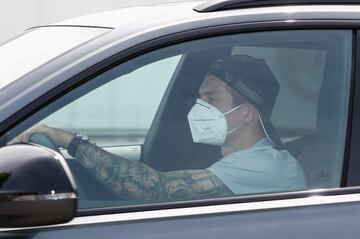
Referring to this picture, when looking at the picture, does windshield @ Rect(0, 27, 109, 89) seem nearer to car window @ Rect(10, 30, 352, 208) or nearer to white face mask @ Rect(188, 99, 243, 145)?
car window @ Rect(10, 30, 352, 208)

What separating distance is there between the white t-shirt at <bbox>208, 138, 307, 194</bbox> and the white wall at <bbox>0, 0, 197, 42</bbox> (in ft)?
19.6

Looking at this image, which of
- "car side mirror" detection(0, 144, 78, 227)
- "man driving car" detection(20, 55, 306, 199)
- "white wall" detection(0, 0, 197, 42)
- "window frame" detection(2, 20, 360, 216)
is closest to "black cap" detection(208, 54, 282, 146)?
"man driving car" detection(20, 55, 306, 199)

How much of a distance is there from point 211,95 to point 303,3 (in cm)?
44

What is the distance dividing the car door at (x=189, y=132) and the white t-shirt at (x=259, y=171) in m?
0.02

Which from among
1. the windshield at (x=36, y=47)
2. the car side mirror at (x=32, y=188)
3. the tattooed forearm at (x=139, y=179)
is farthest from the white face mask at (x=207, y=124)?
the car side mirror at (x=32, y=188)

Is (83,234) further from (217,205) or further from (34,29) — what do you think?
(34,29)

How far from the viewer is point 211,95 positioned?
10.00ft

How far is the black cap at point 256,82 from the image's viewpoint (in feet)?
9.84

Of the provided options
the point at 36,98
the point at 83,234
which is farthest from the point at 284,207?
the point at 36,98

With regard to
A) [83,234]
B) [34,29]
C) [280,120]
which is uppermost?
[34,29]

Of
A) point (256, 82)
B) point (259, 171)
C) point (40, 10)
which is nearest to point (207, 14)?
point (256, 82)

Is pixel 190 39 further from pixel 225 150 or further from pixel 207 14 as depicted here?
pixel 225 150

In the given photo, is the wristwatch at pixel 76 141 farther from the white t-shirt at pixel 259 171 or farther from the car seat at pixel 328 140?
the car seat at pixel 328 140

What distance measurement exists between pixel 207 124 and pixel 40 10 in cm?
613
